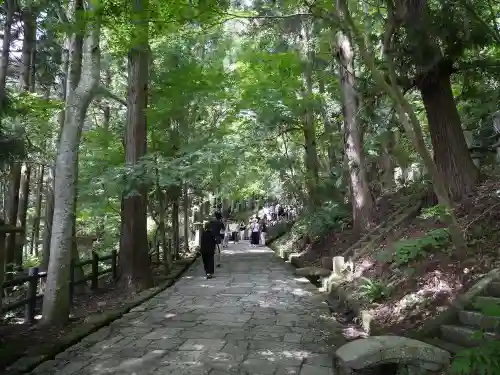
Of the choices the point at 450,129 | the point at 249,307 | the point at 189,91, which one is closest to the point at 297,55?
the point at 189,91

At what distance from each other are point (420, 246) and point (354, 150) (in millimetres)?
5143

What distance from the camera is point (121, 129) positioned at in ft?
43.4

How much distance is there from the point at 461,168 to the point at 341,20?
4500 mm

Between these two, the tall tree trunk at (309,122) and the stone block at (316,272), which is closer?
the stone block at (316,272)

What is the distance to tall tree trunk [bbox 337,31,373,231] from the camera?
10914 mm

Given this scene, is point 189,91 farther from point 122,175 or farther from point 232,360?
point 232,360

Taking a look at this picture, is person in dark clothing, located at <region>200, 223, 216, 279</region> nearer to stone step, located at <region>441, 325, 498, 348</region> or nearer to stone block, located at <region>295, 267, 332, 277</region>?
stone block, located at <region>295, 267, 332, 277</region>

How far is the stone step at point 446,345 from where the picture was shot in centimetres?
418

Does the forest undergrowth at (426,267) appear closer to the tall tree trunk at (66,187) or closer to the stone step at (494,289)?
the stone step at (494,289)

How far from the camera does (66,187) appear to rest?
6.25m

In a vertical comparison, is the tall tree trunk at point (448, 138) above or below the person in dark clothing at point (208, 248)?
above

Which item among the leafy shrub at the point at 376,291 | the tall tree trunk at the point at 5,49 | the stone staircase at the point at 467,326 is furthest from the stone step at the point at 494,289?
the tall tree trunk at the point at 5,49

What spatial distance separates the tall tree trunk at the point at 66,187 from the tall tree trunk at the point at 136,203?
300 centimetres

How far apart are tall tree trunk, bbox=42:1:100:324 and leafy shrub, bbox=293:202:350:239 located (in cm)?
827
